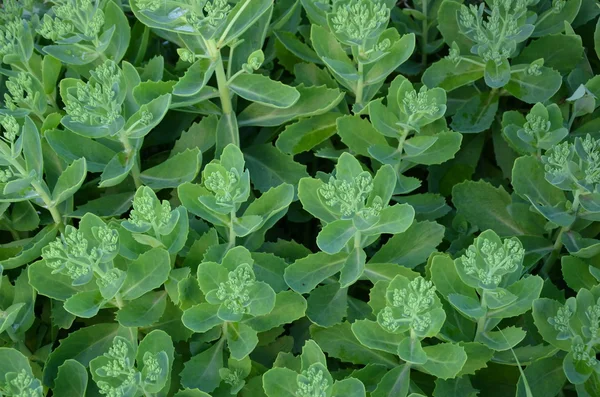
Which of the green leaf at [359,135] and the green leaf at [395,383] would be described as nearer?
the green leaf at [395,383]

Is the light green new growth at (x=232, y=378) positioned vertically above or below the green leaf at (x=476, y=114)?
below

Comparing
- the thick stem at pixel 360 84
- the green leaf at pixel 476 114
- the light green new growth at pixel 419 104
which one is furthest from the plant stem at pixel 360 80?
the green leaf at pixel 476 114

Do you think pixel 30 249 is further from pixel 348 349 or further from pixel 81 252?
pixel 348 349

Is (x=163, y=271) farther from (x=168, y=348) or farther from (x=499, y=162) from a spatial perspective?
(x=499, y=162)

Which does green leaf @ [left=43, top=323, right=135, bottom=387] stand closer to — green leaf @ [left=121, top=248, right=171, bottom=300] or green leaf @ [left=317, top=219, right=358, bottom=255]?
green leaf @ [left=121, top=248, right=171, bottom=300]

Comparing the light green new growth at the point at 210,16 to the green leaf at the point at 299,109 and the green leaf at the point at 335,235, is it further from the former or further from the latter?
the green leaf at the point at 335,235
